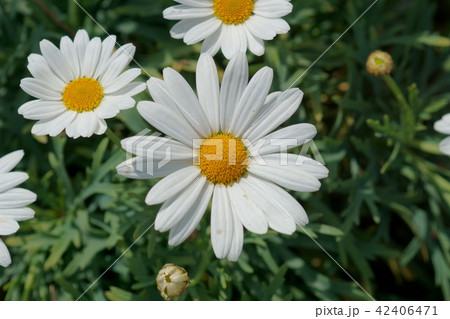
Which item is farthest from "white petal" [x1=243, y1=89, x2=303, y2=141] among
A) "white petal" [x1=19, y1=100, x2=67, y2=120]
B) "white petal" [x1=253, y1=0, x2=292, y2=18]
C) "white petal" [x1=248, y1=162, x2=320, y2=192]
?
"white petal" [x1=19, y1=100, x2=67, y2=120]

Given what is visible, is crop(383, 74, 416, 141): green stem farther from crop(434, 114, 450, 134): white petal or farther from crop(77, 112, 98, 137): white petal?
crop(77, 112, 98, 137): white petal

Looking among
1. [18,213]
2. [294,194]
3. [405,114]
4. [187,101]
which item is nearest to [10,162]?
[18,213]

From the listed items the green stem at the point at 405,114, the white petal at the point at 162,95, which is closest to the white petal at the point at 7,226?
the white petal at the point at 162,95

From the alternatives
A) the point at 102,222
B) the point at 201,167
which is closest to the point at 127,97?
the point at 201,167

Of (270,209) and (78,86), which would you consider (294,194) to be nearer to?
(270,209)

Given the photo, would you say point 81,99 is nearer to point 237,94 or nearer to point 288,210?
point 237,94
